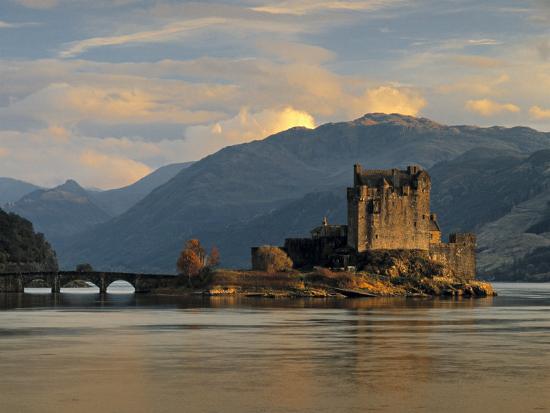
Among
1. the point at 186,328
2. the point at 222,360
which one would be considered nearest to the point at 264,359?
the point at 222,360

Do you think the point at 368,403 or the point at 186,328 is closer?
the point at 368,403

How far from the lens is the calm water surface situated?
5572 centimetres

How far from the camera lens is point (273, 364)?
238ft

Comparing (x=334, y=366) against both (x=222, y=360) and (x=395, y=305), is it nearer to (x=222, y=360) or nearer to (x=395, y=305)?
(x=222, y=360)

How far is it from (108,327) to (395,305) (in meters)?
63.1

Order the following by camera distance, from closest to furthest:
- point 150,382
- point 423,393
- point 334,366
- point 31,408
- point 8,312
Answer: point 31,408 → point 423,393 → point 150,382 → point 334,366 → point 8,312

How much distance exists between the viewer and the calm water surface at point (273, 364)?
2194 inches

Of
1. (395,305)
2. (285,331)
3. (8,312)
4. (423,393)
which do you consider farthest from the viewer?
(395,305)

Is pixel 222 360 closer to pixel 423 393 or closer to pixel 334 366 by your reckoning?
pixel 334 366

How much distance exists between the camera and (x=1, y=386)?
60.4 metres

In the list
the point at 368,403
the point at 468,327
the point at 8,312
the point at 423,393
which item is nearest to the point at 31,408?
the point at 368,403

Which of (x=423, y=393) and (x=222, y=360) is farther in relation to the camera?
(x=222, y=360)

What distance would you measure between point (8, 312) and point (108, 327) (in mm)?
36153

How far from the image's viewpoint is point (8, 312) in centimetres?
14262
